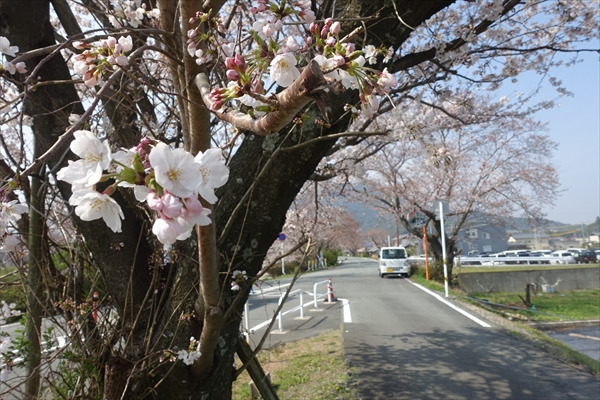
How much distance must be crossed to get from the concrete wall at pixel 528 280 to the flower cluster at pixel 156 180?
687 inches

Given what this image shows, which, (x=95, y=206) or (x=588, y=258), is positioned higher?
(x=95, y=206)

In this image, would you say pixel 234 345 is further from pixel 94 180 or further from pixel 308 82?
pixel 308 82

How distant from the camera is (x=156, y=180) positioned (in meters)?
0.83

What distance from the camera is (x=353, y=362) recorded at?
6.01 meters

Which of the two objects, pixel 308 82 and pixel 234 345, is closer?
pixel 308 82

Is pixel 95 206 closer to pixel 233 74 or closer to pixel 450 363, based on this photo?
pixel 233 74

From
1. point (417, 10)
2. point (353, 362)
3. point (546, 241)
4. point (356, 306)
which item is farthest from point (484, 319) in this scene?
point (546, 241)

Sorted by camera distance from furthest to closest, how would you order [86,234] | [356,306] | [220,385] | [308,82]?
1. [356,306]
2. [86,234]
3. [220,385]
4. [308,82]

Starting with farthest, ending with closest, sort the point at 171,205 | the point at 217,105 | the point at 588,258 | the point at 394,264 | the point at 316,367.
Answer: the point at 588,258
the point at 394,264
the point at 316,367
the point at 217,105
the point at 171,205

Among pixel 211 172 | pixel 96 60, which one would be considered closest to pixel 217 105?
pixel 211 172

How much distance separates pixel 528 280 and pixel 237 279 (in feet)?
61.6

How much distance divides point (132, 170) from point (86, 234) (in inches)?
70.1

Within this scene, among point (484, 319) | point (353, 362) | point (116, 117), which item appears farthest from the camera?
point (484, 319)

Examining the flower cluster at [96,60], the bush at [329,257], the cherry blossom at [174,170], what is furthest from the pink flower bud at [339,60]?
the bush at [329,257]
